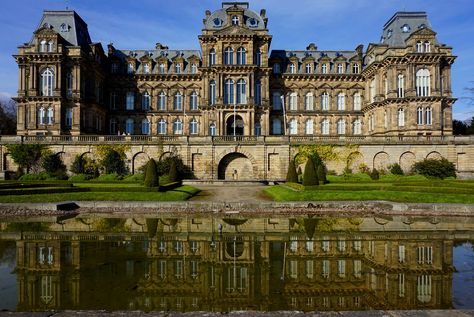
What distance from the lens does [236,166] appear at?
43.2 metres

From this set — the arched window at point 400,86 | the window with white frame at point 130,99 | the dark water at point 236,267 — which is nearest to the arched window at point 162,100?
the window with white frame at point 130,99

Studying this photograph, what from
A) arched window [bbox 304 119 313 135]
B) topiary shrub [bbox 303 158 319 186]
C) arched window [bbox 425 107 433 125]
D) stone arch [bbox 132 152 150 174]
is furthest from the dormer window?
topiary shrub [bbox 303 158 319 186]

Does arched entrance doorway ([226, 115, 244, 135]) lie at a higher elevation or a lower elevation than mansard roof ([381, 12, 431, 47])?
lower

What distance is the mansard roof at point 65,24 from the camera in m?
50.1

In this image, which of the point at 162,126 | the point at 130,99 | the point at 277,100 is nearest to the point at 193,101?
the point at 162,126

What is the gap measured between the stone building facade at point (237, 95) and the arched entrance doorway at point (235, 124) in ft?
0.51

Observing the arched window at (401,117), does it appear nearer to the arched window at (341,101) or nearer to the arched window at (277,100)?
the arched window at (341,101)

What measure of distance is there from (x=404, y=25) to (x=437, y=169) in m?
24.4

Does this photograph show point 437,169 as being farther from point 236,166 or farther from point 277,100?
point 277,100

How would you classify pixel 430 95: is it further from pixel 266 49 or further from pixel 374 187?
pixel 374 187

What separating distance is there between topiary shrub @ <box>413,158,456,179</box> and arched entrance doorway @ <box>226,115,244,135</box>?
78.8 ft

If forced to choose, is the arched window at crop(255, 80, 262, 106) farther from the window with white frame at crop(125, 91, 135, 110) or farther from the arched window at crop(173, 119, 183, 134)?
the window with white frame at crop(125, 91, 135, 110)

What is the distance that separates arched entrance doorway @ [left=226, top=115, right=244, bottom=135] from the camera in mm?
51344

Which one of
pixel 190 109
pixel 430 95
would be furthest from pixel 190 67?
pixel 430 95
